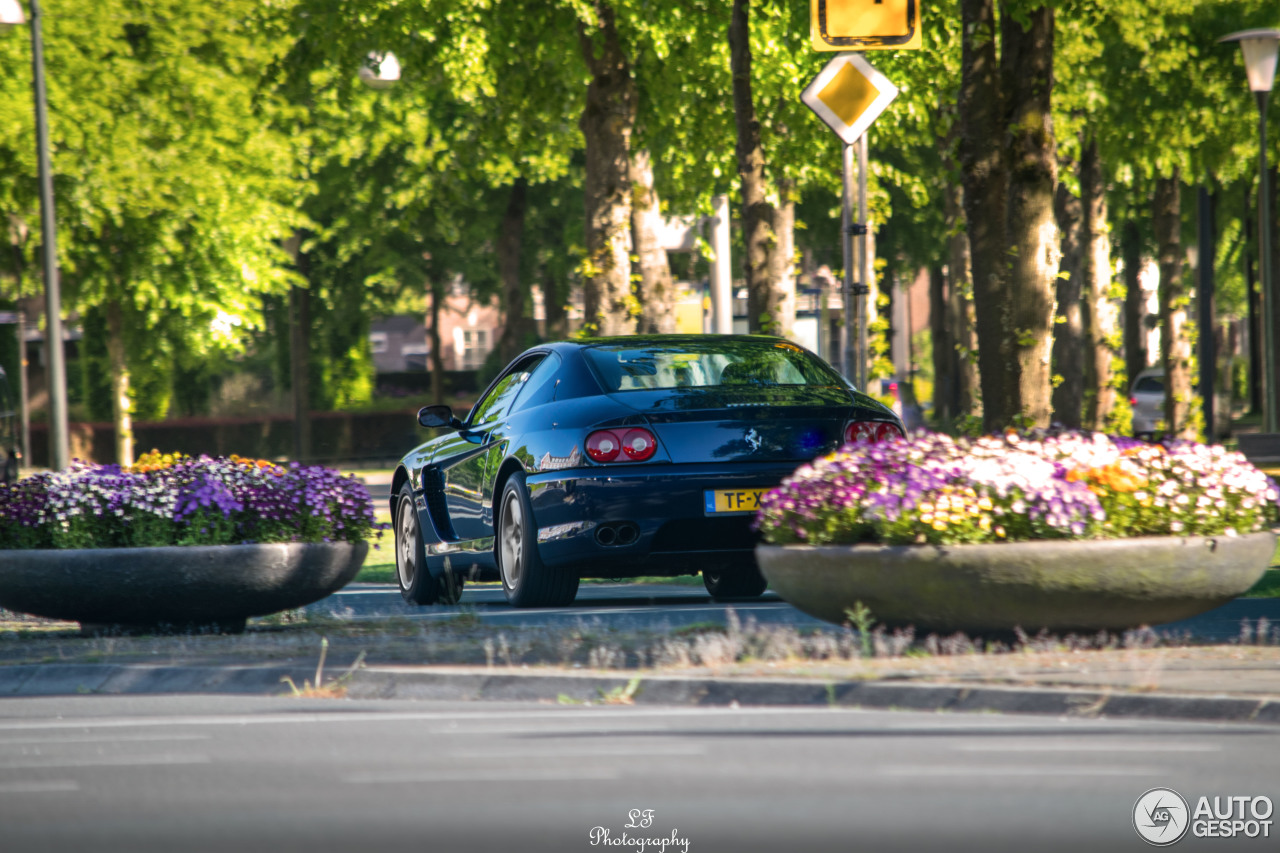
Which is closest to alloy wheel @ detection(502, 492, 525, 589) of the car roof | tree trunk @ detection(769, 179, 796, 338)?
the car roof

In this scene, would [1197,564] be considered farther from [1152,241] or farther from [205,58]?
[1152,241]

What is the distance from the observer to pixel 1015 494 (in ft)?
25.4

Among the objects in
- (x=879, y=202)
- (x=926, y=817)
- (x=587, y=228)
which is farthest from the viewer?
(x=879, y=202)

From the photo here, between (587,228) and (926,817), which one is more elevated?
(587,228)

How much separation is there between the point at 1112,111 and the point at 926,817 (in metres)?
21.0

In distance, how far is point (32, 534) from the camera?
30.8 feet

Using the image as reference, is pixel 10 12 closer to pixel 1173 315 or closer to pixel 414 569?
pixel 414 569

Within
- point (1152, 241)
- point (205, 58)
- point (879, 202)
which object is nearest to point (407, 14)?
point (879, 202)

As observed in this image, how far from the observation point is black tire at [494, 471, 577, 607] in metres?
Result: 9.88

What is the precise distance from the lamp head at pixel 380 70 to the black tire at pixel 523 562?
12.0 meters

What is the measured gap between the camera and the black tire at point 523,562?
32.4 feet

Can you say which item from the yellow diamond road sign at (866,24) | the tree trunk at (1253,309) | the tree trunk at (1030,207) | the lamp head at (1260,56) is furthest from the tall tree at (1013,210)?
the tree trunk at (1253,309)

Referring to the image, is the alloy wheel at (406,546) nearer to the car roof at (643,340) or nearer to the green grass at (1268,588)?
the car roof at (643,340)

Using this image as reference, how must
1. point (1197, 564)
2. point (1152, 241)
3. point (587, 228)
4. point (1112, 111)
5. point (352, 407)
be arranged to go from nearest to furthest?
point (1197, 564)
point (587, 228)
point (1112, 111)
point (1152, 241)
point (352, 407)
